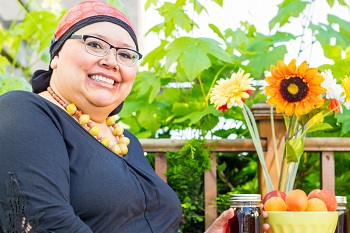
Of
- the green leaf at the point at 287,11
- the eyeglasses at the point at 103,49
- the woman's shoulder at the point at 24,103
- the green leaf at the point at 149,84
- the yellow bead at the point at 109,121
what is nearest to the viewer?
the woman's shoulder at the point at 24,103

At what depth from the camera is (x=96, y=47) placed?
1.60 metres

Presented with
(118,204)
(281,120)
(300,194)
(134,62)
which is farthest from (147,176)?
(281,120)

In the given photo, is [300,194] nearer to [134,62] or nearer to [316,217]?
[316,217]

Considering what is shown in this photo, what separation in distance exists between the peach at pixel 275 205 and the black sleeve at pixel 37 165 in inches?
22.2

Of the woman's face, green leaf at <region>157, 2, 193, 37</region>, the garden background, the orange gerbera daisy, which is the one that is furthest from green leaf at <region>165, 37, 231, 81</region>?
the woman's face

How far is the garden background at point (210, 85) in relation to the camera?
7.48 feet

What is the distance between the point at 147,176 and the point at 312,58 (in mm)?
1114

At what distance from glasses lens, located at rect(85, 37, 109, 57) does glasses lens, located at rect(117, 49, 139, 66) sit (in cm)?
5

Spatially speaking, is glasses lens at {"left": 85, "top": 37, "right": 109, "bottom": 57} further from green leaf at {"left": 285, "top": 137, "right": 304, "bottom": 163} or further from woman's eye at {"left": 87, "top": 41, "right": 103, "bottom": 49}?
green leaf at {"left": 285, "top": 137, "right": 304, "bottom": 163}

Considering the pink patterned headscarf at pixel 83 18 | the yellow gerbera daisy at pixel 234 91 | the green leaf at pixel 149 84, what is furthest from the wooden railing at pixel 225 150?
the pink patterned headscarf at pixel 83 18

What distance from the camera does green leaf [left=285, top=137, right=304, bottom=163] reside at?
6.25 feet

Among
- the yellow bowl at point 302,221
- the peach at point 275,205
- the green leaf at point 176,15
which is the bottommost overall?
the yellow bowl at point 302,221

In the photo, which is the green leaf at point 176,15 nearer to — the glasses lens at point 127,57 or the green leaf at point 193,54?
the green leaf at point 193,54

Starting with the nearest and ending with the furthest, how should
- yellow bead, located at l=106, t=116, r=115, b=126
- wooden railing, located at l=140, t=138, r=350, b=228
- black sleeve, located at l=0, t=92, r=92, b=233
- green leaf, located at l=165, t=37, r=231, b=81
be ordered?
black sleeve, located at l=0, t=92, r=92, b=233 < yellow bead, located at l=106, t=116, r=115, b=126 < green leaf, located at l=165, t=37, r=231, b=81 < wooden railing, located at l=140, t=138, r=350, b=228
